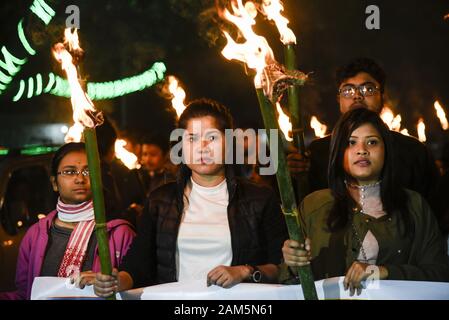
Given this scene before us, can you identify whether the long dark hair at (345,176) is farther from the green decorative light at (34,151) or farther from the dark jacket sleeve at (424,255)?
the green decorative light at (34,151)

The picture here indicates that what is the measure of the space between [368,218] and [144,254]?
4.29 ft

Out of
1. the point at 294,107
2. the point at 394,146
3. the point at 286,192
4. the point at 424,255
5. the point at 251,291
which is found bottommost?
the point at 251,291

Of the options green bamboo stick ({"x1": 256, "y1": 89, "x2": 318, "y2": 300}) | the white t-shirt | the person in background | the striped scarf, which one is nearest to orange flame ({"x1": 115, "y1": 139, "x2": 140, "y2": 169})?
the person in background

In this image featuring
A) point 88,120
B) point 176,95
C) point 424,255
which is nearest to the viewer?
point 88,120

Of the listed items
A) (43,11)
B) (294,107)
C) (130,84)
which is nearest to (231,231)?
(294,107)

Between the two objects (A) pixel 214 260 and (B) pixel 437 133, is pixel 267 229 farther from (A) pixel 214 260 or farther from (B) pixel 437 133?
(B) pixel 437 133

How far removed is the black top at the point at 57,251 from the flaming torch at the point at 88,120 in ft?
3.31

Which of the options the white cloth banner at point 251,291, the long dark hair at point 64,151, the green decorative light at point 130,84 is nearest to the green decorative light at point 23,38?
the green decorative light at point 130,84

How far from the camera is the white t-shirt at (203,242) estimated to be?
415 centimetres

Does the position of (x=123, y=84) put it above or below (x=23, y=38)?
above

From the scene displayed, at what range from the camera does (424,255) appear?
3996mm

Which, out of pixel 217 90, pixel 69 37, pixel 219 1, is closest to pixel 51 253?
pixel 69 37

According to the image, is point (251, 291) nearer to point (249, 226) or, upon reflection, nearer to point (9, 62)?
point (249, 226)

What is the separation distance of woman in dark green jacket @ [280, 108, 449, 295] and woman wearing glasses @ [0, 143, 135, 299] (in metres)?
1.20
